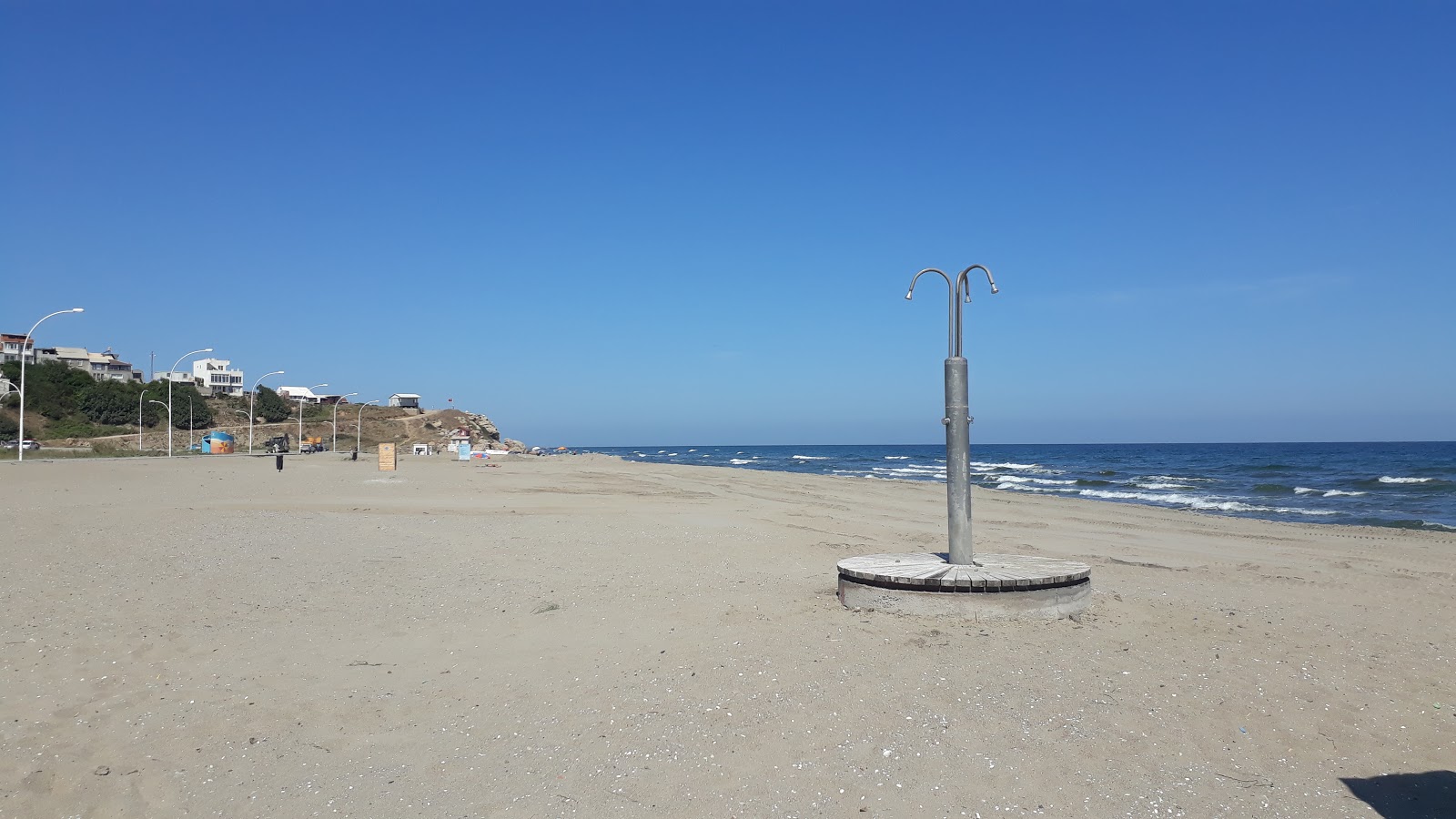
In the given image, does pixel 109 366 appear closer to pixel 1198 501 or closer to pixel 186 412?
pixel 186 412

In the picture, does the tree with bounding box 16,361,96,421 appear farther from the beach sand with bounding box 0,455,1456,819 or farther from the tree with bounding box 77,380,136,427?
the beach sand with bounding box 0,455,1456,819

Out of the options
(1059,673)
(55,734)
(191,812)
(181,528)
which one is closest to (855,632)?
(1059,673)

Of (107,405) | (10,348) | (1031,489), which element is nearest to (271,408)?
(107,405)

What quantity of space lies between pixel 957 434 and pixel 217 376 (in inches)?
6274

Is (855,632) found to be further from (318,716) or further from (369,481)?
(369,481)

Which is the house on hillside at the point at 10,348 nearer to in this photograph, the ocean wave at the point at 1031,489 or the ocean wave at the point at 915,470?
the ocean wave at the point at 915,470

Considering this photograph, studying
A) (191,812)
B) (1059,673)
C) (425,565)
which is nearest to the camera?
(191,812)

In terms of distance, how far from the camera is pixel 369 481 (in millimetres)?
26047

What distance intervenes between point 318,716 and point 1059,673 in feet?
15.6

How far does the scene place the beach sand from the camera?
4.45 m

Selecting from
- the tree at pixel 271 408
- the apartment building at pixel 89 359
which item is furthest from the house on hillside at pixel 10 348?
the tree at pixel 271 408

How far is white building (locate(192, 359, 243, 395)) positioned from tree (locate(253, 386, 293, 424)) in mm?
32321

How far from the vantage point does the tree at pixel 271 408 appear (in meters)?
102

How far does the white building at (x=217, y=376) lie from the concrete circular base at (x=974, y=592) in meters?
146
